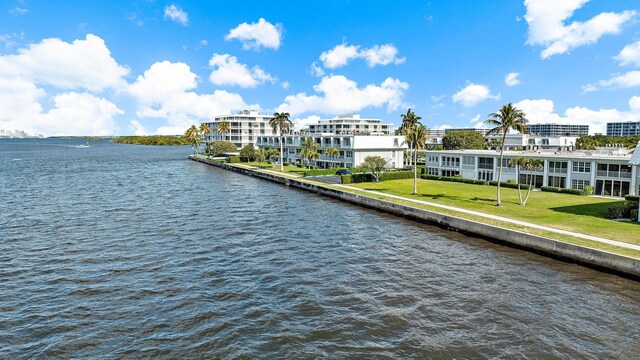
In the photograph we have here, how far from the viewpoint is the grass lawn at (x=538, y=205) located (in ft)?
123

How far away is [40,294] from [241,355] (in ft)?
53.2

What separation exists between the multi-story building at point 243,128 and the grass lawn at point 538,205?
117 meters

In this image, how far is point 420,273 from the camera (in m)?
30.1

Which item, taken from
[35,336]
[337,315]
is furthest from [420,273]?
[35,336]

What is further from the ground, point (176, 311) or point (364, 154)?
point (364, 154)

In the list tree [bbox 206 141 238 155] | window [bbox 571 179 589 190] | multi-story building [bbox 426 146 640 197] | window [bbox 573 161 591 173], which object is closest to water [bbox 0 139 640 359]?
multi-story building [bbox 426 146 640 197]

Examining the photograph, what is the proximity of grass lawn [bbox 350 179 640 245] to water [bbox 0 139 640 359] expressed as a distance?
800 cm

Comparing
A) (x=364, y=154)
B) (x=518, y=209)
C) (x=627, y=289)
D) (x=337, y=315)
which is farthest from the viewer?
(x=364, y=154)

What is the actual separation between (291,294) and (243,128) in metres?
162

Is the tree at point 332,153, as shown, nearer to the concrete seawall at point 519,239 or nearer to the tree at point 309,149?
the tree at point 309,149

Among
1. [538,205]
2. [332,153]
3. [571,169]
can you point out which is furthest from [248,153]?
[538,205]

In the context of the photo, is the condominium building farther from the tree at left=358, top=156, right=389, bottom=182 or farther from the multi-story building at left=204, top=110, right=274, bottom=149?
the multi-story building at left=204, top=110, right=274, bottom=149

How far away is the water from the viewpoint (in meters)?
20.2

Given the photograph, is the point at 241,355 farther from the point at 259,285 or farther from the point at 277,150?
the point at 277,150
